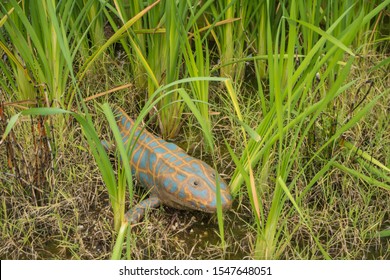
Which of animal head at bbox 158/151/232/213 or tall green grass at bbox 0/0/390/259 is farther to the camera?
animal head at bbox 158/151/232/213

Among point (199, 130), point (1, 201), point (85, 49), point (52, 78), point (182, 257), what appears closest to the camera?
point (182, 257)

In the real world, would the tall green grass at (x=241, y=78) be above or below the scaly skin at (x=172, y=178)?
above

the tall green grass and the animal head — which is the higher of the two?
the tall green grass

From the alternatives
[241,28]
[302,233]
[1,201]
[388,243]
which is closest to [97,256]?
[1,201]

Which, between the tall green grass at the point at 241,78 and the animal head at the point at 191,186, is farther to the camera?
the animal head at the point at 191,186

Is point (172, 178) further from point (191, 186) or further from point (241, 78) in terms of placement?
point (241, 78)

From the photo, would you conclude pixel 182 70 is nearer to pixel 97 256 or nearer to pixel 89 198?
pixel 89 198
